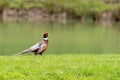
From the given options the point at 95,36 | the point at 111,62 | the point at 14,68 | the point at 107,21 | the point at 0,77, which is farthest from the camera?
the point at 107,21

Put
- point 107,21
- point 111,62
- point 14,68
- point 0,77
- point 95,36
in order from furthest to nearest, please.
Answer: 1. point 107,21
2. point 95,36
3. point 111,62
4. point 14,68
5. point 0,77

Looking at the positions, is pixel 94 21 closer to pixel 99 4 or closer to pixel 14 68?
pixel 99 4

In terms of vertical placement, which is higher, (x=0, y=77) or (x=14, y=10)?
(x=0, y=77)

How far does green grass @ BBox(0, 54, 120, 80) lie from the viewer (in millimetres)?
13297

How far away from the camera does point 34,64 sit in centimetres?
1456

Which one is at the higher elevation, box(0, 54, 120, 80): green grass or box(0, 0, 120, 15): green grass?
box(0, 54, 120, 80): green grass

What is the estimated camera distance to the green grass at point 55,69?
43.6ft

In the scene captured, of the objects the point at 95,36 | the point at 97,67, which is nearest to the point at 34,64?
the point at 97,67

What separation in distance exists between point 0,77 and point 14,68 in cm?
107

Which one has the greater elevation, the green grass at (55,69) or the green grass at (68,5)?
the green grass at (55,69)

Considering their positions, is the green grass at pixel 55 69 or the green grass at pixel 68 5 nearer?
the green grass at pixel 55 69

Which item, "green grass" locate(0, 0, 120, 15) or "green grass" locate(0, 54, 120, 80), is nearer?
"green grass" locate(0, 54, 120, 80)

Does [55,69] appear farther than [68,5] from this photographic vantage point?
No

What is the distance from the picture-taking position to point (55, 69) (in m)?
14.0
